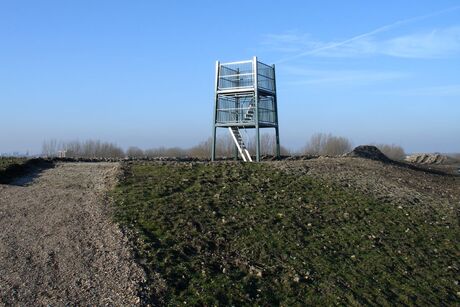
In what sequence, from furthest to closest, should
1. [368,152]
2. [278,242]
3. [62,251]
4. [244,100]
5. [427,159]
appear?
[427,159]
[368,152]
[244,100]
[278,242]
[62,251]

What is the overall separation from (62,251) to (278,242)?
14.5 feet

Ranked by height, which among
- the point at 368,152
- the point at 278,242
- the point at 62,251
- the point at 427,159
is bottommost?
the point at 278,242

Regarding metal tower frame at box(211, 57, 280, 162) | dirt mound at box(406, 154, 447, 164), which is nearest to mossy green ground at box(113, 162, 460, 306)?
metal tower frame at box(211, 57, 280, 162)

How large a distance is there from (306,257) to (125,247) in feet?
12.0

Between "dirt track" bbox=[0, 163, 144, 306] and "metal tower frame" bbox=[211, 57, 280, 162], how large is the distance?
390 inches

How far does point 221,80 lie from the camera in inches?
949

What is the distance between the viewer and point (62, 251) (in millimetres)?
10281

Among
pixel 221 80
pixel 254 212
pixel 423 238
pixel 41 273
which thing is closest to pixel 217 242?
pixel 254 212

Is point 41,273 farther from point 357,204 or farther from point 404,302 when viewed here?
point 357,204

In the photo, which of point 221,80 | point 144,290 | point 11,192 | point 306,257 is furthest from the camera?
point 221,80

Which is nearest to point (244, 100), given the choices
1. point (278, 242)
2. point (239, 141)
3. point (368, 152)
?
point (239, 141)

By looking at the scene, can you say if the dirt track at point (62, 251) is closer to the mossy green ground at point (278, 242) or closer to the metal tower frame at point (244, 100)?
the mossy green ground at point (278, 242)

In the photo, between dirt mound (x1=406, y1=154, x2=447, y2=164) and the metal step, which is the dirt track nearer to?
the metal step

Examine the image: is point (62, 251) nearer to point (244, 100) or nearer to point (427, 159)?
point (244, 100)
